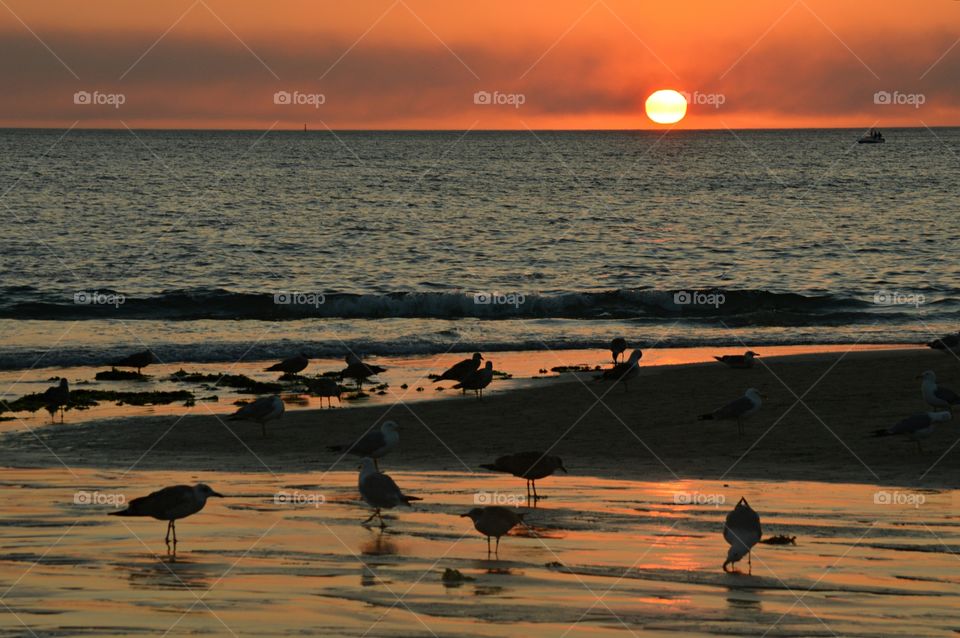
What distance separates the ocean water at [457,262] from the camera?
Result: 36.2m

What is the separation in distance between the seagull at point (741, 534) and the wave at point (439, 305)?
28.6 metres

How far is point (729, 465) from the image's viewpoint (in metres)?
16.7

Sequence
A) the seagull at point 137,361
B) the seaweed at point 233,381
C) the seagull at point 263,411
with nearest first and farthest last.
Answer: the seagull at point 263,411
the seaweed at point 233,381
the seagull at point 137,361

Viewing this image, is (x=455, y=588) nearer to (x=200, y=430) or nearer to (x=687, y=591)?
(x=687, y=591)

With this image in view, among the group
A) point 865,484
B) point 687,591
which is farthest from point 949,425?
point 687,591

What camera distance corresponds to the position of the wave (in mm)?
40656

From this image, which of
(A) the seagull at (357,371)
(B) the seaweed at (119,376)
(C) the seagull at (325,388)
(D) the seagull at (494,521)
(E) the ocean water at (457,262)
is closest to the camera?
(D) the seagull at (494,521)

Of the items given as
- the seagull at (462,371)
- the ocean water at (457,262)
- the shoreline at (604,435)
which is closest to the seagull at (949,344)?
the shoreline at (604,435)

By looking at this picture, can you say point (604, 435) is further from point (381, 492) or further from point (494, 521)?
point (494, 521)

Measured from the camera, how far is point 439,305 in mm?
43000

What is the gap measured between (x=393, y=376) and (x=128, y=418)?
7.22 metres

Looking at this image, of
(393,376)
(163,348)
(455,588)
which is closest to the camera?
(455,588)

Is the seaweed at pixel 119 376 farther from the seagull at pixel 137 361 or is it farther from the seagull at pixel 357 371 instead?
the seagull at pixel 357 371

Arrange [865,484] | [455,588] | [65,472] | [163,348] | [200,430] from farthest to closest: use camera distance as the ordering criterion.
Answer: [163,348], [200,430], [65,472], [865,484], [455,588]
